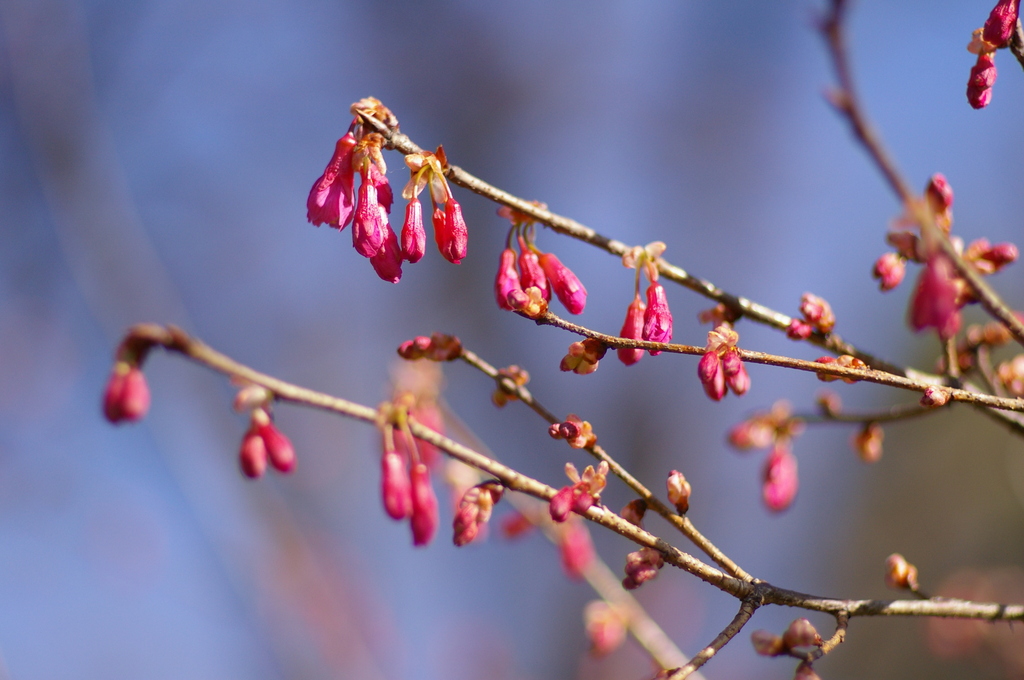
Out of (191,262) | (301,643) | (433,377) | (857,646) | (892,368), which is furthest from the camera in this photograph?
(191,262)

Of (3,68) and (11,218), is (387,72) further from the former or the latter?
(11,218)

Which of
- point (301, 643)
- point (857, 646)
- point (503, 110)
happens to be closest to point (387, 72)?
point (503, 110)

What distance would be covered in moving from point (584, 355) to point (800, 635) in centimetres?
63

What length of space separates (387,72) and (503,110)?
135 cm

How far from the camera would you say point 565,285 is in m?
1.44

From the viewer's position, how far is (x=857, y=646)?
6.20 m

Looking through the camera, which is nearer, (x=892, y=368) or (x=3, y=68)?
(x=892, y=368)

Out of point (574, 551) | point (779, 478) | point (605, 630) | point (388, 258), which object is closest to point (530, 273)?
point (388, 258)

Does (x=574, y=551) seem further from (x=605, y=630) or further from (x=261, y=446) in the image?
(x=261, y=446)

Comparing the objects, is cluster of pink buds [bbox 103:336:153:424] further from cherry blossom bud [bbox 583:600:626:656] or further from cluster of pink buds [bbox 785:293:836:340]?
cherry blossom bud [bbox 583:600:626:656]

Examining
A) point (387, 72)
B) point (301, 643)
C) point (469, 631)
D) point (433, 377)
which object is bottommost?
point (301, 643)

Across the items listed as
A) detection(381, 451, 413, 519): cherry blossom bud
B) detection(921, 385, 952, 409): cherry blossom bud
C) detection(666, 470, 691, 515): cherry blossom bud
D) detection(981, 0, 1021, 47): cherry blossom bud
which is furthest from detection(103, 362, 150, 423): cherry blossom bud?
detection(981, 0, 1021, 47): cherry blossom bud

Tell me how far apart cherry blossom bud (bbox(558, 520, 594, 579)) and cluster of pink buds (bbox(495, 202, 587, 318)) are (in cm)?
118

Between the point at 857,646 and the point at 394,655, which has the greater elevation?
the point at 857,646
